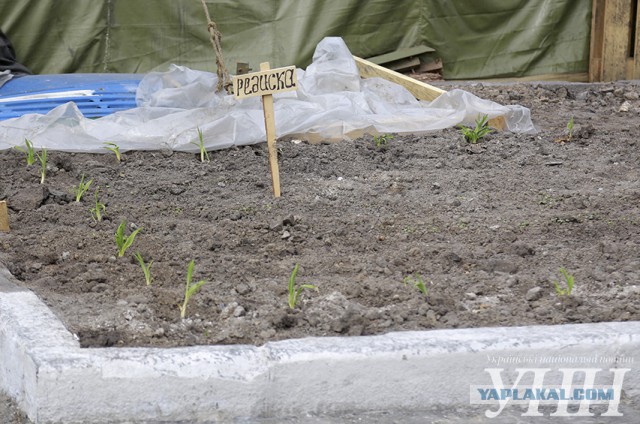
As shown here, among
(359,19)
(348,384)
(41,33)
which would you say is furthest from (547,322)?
(41,33)

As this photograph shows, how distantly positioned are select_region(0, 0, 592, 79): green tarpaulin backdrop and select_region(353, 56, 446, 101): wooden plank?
0.82 metres

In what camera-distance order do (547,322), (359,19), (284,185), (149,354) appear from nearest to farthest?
(149,354) → (547,322) → (284,185) → (359,19)

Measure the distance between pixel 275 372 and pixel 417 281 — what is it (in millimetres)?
908

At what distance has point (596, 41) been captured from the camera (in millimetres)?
7977

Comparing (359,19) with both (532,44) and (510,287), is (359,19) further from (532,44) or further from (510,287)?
(510,287)

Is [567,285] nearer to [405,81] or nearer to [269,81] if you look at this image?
[269,81]

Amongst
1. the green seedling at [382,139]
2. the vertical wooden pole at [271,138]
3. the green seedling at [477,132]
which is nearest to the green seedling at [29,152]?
the vertical wooden pole at [271,138]

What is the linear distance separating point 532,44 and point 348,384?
595 centimetres

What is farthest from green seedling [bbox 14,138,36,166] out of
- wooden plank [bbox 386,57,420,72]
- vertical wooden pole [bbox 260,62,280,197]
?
wooden plank [bbox 386,57,420,72]

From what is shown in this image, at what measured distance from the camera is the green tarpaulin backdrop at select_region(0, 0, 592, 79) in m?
7.67

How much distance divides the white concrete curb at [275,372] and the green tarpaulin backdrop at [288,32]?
524 cm

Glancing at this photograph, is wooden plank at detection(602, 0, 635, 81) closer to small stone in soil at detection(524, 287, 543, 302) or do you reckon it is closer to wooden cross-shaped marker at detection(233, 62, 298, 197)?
wooden cross-shaped marker at detection(233, 62, 298, 197)

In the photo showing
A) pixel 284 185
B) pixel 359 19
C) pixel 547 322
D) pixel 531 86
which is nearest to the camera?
pixel 547 322

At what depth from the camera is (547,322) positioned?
120 inches
